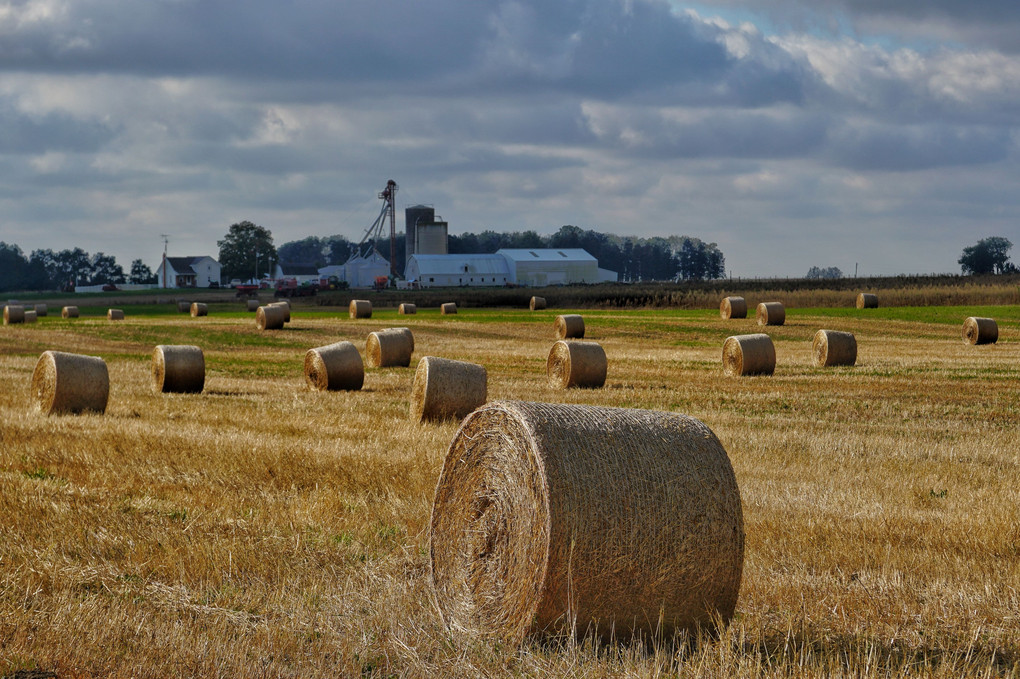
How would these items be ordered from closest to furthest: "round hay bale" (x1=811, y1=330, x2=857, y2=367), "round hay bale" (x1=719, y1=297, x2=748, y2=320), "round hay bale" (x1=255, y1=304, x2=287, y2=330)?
"round hay bale" (x1=811, y1=330, x2=857, y2=367)
"round hay bale" (x1=255, y1=304, x2=287, y2=330)
"round hay bale" (x1=719, y1=297, x2=748, y2=320)

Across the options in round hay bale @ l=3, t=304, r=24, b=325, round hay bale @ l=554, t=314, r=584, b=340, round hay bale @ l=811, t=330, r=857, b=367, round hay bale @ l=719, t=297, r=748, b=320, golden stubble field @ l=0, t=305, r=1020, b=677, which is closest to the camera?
golden stubble field @ l=0, t=305, r=1020, b=677

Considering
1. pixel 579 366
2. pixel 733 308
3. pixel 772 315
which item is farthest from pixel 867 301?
pixel 579 366

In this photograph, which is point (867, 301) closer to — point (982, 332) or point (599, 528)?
point (982, 332)

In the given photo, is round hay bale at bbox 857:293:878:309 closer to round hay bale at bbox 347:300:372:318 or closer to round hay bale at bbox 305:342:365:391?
round hay bale at bbox 347:300:372:318

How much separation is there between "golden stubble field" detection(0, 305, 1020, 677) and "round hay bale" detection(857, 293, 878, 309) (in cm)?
4114

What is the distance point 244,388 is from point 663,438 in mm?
18254

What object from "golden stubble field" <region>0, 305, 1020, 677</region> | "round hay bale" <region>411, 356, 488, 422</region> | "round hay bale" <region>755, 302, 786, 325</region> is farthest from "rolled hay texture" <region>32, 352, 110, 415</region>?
"round hay bale" <region>755, 302, 786, 325</region>

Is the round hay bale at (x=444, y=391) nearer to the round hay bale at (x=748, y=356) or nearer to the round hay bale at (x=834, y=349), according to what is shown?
the round hay bale at (x=748, y=356)

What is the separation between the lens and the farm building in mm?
166375

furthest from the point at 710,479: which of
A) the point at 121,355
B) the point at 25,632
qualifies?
the point at 121,355

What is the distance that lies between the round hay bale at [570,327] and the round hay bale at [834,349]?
526 inches

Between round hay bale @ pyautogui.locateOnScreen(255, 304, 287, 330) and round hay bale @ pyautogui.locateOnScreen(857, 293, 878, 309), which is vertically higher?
round hay bale @ pyautogui.locateOnScreen(857, 293, 878, 309)

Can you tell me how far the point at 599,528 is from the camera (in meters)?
6.28

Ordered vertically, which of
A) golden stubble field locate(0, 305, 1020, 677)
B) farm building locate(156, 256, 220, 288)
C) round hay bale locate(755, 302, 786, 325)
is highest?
farm building locate(156, 256, 220, 288)
